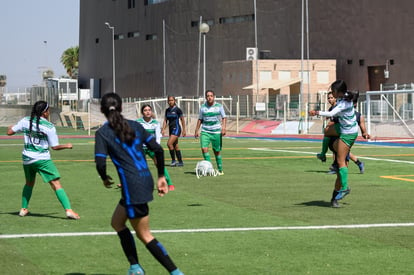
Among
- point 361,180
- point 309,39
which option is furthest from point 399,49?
point 361,180

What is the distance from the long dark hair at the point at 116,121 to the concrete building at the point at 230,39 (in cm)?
5600

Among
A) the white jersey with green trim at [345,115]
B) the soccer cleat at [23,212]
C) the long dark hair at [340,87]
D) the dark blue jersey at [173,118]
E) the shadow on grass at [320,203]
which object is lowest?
the shadow on grass at [320,203]

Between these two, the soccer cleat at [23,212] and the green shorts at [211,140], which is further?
the green shorts at [211,140]

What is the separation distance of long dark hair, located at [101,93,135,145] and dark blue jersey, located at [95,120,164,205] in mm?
76

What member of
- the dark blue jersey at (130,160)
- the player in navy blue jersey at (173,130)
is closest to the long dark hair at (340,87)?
the dark blue jersey at (130,160)

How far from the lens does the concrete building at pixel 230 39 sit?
222ft

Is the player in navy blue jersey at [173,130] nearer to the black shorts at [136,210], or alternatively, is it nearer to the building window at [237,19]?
the black shorts at [136,210]

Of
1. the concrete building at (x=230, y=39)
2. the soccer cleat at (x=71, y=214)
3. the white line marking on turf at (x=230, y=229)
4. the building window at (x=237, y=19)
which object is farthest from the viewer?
the building window at (x=237, y=19)

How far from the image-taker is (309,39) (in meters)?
73.4

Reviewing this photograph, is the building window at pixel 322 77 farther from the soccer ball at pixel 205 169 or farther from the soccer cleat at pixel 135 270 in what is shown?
the soccer cleat at pixel 135 270

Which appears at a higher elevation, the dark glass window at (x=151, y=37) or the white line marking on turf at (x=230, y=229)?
the dark glass window at (x=151, y=37)

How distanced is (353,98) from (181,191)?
4.27 meters

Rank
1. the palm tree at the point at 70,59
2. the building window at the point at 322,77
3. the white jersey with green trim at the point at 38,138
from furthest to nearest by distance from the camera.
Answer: the palm tree at the point at 70,59, the building window at the point at 322,77, the white jersey with green trim at the point at 38,138

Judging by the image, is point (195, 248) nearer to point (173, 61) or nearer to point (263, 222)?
point (263, 222)
